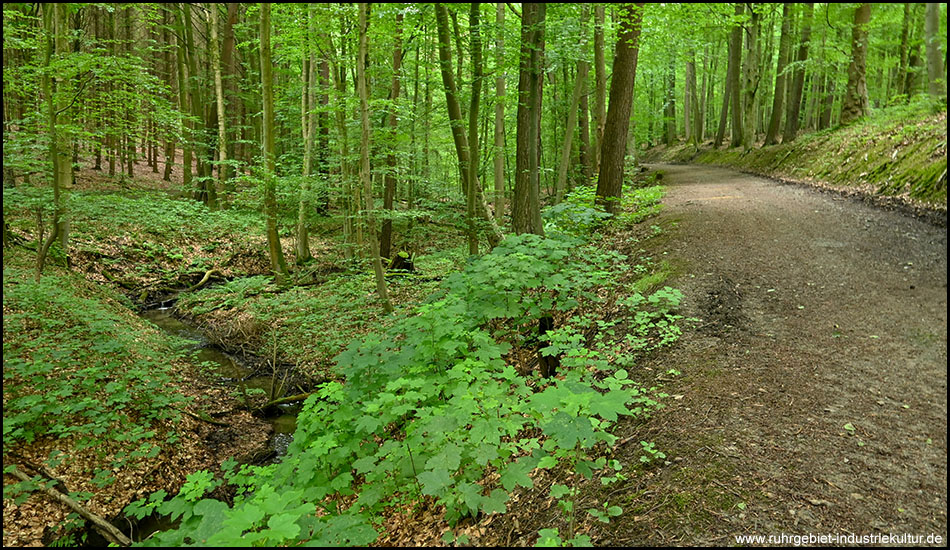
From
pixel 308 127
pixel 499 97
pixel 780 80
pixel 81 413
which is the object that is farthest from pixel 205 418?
pixel 780 80

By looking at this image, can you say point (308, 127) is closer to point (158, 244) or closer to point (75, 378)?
point (158, 244)

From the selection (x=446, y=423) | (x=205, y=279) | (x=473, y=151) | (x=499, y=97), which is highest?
(x=499, y=97)

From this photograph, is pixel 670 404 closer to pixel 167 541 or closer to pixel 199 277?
pixel 167 541

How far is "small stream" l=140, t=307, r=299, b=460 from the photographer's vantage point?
6604 millimetres

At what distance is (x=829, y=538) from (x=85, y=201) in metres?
9.89

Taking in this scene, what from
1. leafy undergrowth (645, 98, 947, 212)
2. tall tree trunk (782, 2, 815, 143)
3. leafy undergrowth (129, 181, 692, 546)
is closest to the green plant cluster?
leafy undergrowth (129, 181, 692, 546)

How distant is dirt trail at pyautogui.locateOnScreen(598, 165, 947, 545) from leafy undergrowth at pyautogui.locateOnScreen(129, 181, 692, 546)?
0.33m

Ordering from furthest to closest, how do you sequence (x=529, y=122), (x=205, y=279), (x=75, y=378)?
(x=205, y=279) → (x=529, y=122) → (x=75, y=378)

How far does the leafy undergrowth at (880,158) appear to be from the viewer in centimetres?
549

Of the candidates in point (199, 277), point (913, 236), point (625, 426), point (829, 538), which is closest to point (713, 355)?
point (625, 426)

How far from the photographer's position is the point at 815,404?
10.4 ft

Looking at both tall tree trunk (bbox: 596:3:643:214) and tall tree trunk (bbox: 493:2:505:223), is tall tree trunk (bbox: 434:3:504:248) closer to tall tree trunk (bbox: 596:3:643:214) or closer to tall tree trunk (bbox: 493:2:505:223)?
tall tree trunk (bbox: 493:2:505:223)

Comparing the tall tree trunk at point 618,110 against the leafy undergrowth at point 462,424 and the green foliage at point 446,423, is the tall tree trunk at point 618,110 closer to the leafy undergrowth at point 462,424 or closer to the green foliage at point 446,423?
the leafy undergrowth at point 462,424

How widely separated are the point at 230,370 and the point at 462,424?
21.9 feet
